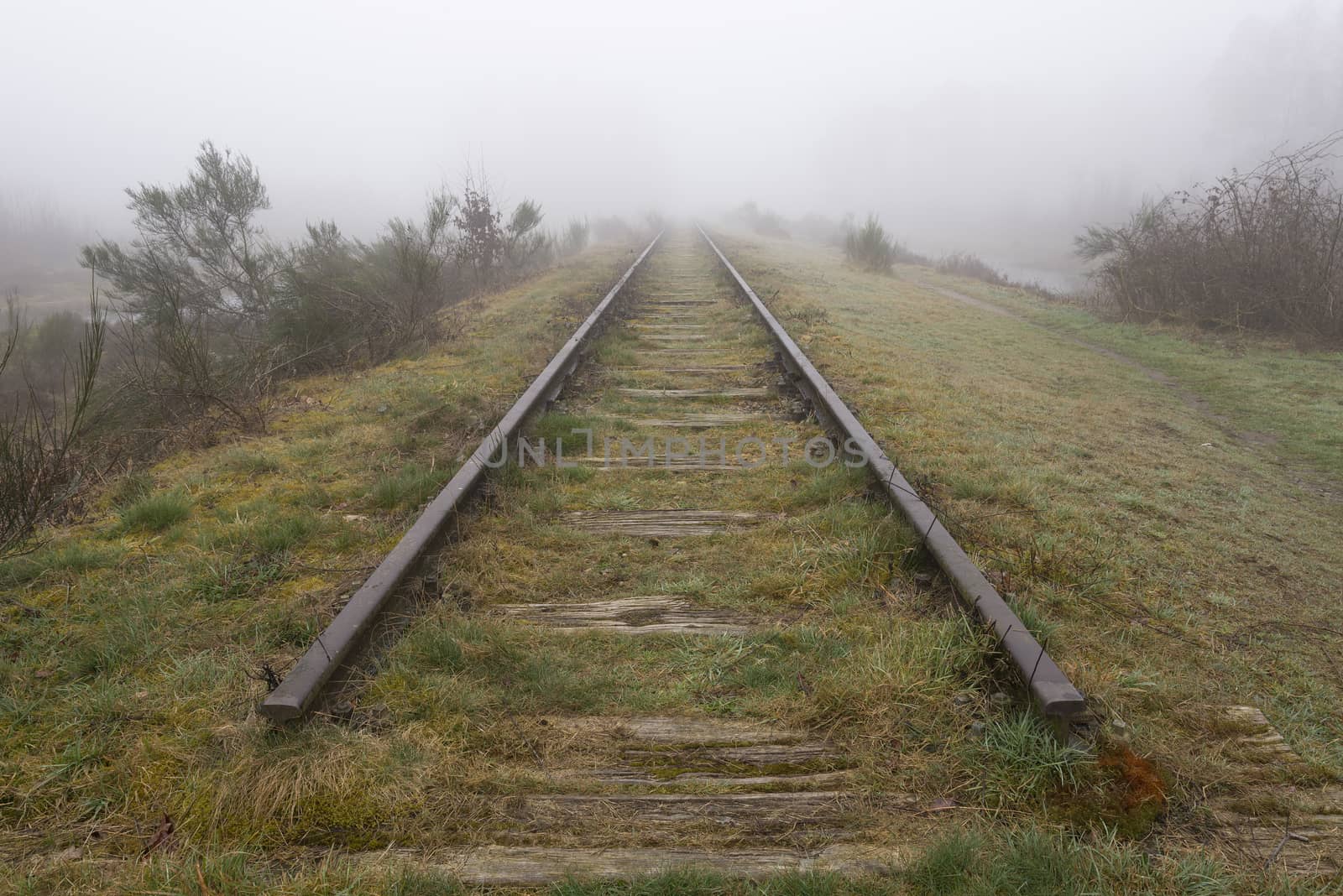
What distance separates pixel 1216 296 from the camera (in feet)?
30.8

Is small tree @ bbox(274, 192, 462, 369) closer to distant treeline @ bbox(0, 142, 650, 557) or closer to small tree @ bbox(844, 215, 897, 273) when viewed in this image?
distant treeline @ bbox(0, 142, 650, 557)

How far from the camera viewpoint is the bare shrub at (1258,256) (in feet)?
27.8

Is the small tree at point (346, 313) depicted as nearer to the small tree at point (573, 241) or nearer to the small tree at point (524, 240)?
the small tree at point (524, 240)

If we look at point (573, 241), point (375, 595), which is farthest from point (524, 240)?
point (375, 595)

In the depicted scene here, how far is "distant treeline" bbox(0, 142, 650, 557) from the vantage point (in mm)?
3203

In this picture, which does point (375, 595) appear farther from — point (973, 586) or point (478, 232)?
point (478, 232)

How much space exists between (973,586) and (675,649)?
3.33 feet

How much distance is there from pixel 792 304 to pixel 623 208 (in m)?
48.1

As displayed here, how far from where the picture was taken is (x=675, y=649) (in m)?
2.33

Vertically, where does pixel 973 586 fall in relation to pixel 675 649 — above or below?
above

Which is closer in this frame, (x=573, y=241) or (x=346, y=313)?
(x=346, y=313)

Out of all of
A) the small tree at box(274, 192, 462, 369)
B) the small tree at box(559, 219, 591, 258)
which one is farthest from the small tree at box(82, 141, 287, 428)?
the small tree at box(559, 219, 591, 258)

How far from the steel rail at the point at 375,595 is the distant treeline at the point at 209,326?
1306 mm

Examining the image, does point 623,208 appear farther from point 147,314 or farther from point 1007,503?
point 1007,503
